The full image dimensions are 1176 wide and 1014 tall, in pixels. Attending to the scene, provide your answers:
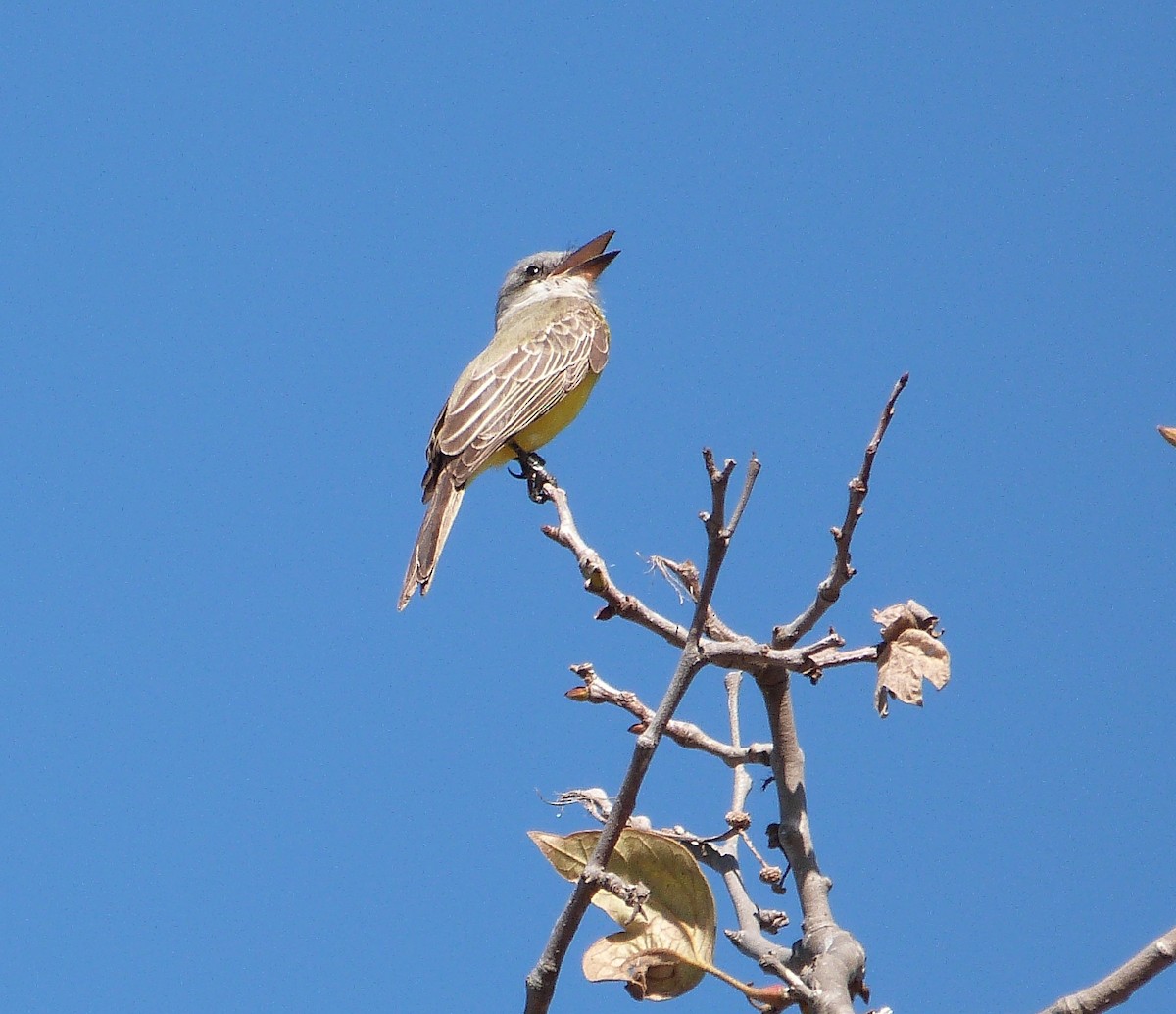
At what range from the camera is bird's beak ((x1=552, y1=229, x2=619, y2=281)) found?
9.76 meters

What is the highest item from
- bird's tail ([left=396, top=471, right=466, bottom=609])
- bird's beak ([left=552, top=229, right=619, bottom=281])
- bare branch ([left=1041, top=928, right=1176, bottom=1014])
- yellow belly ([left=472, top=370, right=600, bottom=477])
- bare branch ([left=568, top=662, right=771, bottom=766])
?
bird's beak ([left=552, top=229, right=619, bottom=281])

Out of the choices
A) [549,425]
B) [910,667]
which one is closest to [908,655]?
[910,667]

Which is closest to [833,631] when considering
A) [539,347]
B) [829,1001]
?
[829,1001]

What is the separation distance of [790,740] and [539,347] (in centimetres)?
565

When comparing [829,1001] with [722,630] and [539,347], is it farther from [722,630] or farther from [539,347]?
[539,347]

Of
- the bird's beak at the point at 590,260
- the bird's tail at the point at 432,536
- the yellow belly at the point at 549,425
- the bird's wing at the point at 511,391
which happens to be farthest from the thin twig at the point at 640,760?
the bird's beak at the point at 590,260

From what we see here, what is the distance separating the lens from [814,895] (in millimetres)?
2924

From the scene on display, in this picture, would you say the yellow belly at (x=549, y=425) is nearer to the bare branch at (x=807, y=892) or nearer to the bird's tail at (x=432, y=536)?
the bird's tail at (x=432, y=536)

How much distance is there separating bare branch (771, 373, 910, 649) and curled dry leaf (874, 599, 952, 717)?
14 cm

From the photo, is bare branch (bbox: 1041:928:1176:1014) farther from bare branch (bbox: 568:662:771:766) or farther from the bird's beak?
the bird's beak

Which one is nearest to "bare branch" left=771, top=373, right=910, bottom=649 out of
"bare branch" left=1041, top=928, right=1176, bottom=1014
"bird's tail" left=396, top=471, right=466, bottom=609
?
"bare branch" left=1041, top=928, right=1176, bottom=1014

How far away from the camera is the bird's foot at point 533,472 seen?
25.8 ft

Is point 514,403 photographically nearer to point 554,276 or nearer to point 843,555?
point 554,276

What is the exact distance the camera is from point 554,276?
1030 cm
